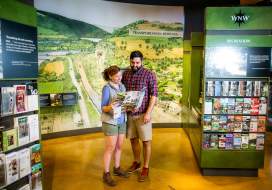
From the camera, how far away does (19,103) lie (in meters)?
2.53

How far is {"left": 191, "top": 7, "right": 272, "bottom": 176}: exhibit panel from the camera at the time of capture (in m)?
3.66

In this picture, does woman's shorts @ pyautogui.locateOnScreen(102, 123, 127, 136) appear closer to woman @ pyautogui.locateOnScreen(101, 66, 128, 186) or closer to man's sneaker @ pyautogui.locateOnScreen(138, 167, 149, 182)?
woman @ pyautogui.locateOnScreen(101, 66, 128, 186)

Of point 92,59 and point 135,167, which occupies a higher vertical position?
point 92,59

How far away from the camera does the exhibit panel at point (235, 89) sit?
3.66m

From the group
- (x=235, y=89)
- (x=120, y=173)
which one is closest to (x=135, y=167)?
(x=120, y=173)

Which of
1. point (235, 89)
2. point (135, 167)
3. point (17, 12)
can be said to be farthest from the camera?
point (135, 167)

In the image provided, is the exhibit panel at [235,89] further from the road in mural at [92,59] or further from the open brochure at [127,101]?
the road in mural at [92,59]

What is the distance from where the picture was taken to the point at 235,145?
3.91 meters

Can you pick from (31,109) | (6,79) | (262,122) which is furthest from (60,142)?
(262,122)

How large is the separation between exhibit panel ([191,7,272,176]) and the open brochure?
993 millimetres

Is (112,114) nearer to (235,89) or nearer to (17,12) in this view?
(17,12)

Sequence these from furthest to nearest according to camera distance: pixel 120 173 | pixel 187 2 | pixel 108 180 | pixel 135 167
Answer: pixel 187 2 → pixel 135 167 → pixel 120 173 → pixel 108 180

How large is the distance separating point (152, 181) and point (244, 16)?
2.63m

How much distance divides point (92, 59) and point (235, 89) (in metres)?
3.63
